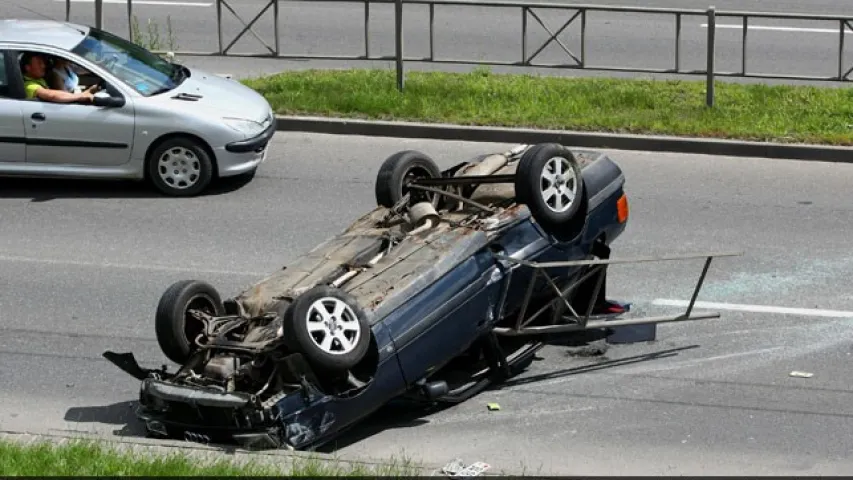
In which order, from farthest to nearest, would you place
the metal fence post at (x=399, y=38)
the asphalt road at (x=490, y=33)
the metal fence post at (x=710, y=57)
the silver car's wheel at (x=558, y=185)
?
the asphalt road at (x=490, y=33), the metal fence post at (x=399, y=38), the metal fence post at (x=710, y=57), the silver car's wheel at (x=558, y=185)

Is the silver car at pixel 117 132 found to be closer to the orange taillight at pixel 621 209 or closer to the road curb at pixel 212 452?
the orange taillight at pixel 621 209

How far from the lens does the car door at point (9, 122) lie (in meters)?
14.0

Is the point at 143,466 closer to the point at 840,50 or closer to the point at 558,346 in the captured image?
the point at 558,346

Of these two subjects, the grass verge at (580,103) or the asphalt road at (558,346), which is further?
the grass verge at (580,103)

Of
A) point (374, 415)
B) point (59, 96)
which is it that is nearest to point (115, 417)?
point (374, 415)

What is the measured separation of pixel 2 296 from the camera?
38.1 ft

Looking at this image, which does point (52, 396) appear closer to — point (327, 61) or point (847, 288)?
point (847, 288)

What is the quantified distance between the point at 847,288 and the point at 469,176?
3088 millimetres

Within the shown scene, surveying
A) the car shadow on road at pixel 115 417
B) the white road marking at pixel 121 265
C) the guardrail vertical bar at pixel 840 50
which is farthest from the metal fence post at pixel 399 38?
the car shadow on road at pixel 115 417

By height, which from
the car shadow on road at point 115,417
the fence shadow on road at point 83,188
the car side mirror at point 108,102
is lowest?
the car shadow on road at point 115,417

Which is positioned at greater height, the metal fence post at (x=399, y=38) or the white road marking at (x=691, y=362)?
the metal fence post at (x=399, y=38)

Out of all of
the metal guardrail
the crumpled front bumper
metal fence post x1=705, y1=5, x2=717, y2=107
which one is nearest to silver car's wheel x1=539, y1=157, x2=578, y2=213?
the crumpled front bumper

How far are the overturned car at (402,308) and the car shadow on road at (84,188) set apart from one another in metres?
4.15

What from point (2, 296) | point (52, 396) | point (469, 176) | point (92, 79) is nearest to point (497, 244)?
point (469, 176)
